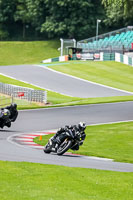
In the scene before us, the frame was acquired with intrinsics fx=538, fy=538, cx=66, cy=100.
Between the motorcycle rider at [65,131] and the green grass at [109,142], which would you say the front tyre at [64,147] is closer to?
the motorcycle rider at [65,131]

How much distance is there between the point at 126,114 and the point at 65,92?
56.3ft

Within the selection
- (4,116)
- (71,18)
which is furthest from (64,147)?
(71,18)

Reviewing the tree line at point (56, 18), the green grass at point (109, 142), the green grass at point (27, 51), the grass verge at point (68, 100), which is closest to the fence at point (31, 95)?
the grass verge at point (68, 100)

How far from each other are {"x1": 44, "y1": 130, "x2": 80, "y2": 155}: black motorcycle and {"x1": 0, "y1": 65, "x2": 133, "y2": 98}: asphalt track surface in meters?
30.4

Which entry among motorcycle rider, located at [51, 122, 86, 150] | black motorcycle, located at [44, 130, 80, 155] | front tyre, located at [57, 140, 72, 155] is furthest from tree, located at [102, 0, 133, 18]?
front tyre, located at [57, 140, 72, 155]

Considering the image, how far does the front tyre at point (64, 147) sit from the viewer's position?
62.5 ft

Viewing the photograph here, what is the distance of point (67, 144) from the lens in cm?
1911

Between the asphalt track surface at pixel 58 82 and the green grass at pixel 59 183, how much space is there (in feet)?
114

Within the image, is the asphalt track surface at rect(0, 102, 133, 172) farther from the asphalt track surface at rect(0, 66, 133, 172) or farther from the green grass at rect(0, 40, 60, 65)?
the green grass at rect(0, 40, 60, 65)

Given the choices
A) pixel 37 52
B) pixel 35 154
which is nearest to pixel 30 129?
pixel 35 154

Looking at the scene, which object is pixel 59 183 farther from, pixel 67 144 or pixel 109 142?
pixel 109 142

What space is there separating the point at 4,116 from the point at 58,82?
108 feet

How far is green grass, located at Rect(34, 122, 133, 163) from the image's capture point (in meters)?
20.0

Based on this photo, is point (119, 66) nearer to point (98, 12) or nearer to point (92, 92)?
point (92, 92)
